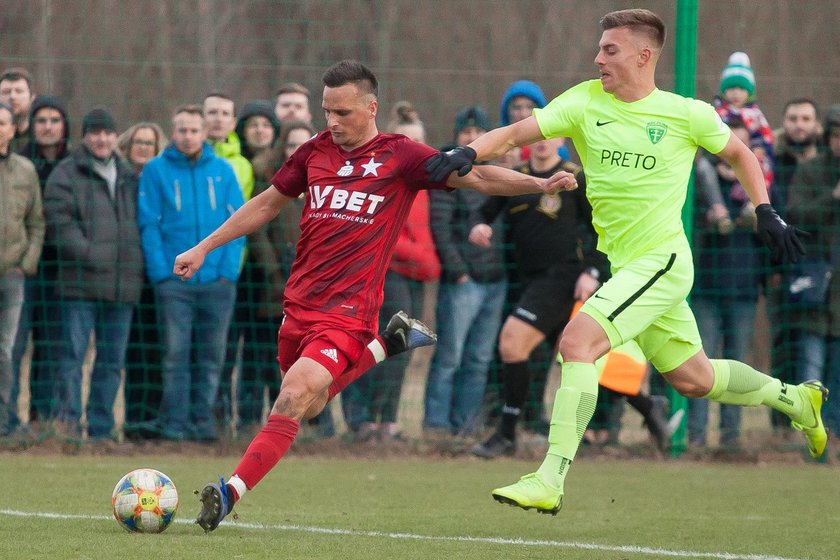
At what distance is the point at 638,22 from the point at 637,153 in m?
0.64

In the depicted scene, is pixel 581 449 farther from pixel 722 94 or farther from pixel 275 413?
pixel 275 413

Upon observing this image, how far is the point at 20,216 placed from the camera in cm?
1005

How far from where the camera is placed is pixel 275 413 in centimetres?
647

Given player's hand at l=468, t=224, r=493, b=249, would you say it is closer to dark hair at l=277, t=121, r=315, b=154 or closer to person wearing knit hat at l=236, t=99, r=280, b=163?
dark hair at l=277, t=121, r=315, b=154

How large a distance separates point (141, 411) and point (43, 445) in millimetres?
746

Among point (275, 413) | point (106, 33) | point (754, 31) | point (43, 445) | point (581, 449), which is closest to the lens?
point (275, 413)

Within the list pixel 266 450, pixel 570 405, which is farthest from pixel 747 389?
pixel 266 450

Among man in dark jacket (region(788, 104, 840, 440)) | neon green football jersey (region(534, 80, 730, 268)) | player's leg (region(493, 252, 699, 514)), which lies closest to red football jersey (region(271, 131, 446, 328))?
neon green football jersey (region(534, 80, 730, 268))

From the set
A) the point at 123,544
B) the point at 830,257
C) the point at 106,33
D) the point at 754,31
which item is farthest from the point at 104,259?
the point at 754,31

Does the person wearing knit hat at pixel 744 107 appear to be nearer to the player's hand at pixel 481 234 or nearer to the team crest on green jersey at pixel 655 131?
the player's hand at pixel 481 234

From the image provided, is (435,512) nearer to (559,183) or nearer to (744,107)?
(559,183)

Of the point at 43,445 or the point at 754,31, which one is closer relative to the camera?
the point at 43,445

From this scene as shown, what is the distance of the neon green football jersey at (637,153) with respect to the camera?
684cm

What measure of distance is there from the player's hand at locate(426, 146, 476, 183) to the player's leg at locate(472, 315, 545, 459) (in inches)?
135
